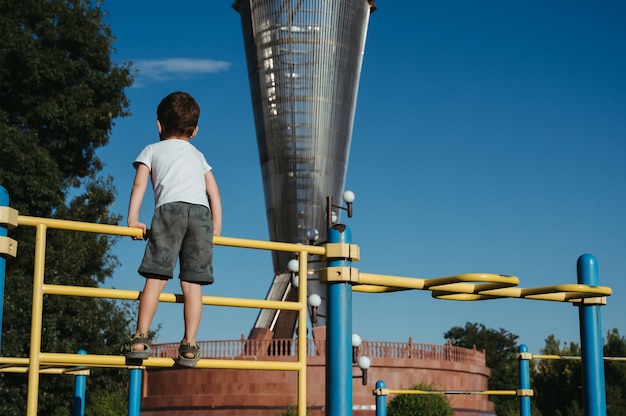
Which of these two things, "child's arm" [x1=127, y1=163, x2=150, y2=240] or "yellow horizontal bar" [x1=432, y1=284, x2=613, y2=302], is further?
"yellow horizontal bar" [x1=432, y1=284, x2=613, y2=302]

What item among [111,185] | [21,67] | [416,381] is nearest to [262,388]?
[416,381]

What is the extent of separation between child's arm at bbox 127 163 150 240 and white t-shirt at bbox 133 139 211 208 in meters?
0.03

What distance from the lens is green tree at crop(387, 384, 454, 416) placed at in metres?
23.3

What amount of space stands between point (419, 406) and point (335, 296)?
20274 mm

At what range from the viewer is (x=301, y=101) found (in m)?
28.6

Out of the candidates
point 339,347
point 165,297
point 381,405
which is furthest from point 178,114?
point 381,405

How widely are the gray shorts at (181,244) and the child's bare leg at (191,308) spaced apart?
0.10 feet

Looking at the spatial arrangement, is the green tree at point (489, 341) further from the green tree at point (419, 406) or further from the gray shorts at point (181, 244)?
the gray shorts at point (181, 244)

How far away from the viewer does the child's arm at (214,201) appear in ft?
12.3

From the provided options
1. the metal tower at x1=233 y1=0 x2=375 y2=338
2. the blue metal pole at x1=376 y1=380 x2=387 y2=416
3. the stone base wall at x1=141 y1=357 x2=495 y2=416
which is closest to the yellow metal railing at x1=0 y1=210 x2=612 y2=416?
the blue metal pole at x1=376 y1=380 x2=387 y2=416

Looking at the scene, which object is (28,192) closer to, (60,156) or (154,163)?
(60,156)

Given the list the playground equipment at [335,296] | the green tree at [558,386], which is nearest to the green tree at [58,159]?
the playground equipment at [335,296]

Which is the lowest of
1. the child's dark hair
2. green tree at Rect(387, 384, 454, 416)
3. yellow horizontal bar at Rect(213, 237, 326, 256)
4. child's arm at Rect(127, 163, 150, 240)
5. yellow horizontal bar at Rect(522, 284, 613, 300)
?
green tree at Rect(387, 384, 454, 416)

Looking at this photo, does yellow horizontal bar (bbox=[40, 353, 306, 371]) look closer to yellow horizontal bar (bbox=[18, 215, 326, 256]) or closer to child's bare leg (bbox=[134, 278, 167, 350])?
child's bare leg (bbox=[134, 278, 167, 350])
